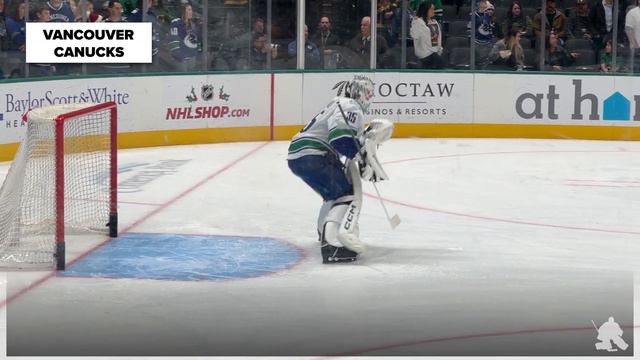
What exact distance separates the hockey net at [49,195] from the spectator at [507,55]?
27.8 feet

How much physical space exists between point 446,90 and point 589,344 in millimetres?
10547

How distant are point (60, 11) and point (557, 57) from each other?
6.82 meters

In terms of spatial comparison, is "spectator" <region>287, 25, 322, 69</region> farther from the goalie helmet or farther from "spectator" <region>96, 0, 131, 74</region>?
the goalie helmet

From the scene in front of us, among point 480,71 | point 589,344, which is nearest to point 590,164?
point 480,71

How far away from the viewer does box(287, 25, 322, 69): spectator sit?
16656 mm

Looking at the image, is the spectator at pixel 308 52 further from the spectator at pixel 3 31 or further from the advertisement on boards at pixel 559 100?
Result: the spectator at pixel 3 31

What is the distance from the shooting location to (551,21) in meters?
17.5

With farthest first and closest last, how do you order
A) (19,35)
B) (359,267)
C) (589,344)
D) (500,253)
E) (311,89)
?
1. (311,89)
2. (19,35)
3. (500,253)
4. (359,267)
5. (589,344)

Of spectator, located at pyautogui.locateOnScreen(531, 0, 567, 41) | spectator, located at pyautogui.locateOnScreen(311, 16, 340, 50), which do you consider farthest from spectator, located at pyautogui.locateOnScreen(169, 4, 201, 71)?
spectator, located at pyautogui.locateOnScreen(531, 0, 567, 41)

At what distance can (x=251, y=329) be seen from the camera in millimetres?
6812

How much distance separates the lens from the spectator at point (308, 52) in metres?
16.7

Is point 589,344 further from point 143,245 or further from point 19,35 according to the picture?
point 19,35

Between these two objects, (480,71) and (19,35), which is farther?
(480,71)

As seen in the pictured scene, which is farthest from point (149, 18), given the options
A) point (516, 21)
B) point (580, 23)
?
point (580, 23)
